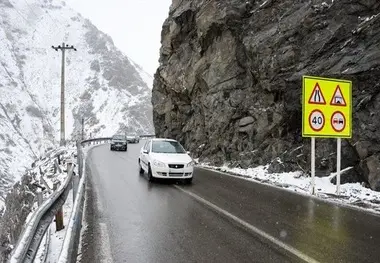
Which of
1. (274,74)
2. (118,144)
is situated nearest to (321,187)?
(274,74)

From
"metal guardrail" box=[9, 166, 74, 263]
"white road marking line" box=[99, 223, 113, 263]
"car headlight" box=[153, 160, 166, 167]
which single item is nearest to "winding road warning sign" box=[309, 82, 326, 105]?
"car headlight" box=[153, 160, 166, 167]

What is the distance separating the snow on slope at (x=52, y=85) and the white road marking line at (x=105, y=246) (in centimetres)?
9024

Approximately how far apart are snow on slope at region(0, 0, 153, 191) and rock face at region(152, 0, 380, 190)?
77.4m

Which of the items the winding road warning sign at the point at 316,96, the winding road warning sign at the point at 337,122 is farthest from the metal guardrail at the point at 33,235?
the winding road warning sign at the point at 337,122

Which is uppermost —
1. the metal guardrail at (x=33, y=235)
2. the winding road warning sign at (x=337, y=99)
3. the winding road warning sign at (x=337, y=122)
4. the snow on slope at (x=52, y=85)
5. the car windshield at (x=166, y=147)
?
the snow on slope at (x=52, y=85)

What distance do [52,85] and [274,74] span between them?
137m

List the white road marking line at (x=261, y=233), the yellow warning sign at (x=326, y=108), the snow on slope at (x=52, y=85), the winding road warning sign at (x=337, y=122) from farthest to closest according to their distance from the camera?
the snow on slope at (x=52, y=85)
the winding road warning sign at (x=337, y=122)
the yellow warning sign at (x=326, y=108)
the white road marking line at (x=261, y=233)

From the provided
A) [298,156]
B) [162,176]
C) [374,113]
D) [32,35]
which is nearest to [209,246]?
[162,176]

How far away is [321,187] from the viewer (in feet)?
41.7

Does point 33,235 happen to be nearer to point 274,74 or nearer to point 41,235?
point 41,235

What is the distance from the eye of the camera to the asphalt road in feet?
19.0

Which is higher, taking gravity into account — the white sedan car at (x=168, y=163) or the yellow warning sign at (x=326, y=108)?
the yellow warning sign at (x=326, y=108)

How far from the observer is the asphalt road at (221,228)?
19.0 feet

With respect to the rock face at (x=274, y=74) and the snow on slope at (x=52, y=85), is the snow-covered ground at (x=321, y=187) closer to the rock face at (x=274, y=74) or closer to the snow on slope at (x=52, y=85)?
the rock face at (x=274, y=74)
